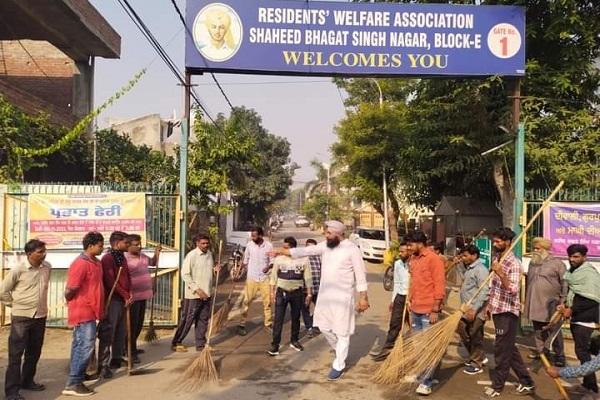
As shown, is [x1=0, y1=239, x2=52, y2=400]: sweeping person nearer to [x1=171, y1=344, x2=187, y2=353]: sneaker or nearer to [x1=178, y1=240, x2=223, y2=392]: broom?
[x1=178, y1=240, x2=223, y2=392]: broom

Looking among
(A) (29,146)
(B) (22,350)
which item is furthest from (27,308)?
(A) (29,146)

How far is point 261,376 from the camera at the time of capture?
6449 millimetres

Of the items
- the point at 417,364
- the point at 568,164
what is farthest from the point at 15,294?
the point at 568,164

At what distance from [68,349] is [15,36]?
12590 mm

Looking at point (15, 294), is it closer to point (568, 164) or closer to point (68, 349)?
point (68, 349)

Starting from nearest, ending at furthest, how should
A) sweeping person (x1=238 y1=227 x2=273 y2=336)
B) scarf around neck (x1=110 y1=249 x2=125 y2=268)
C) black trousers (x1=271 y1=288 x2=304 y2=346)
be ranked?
scarf around neck (x1=110 y1=249 x2=125 y2=268), black trousers (x1=271 y1=288 x2=304 y2=346), sweeping person (x1=238 y1=227 x2=273 y2=336)

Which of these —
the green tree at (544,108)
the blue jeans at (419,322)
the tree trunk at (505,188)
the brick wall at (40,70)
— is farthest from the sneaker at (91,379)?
the brick wall at (40,70)

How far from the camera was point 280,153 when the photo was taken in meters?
38.5

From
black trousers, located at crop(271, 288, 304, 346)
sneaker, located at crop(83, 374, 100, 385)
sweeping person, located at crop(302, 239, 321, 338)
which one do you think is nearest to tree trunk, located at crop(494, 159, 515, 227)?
sweeping person, located at crop(302, 239, 321, 338)

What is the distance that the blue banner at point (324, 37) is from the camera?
→ 9.39 meters

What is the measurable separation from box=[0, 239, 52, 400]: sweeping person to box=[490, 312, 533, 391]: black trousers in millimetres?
4552

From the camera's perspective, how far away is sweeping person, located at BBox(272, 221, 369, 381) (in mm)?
6355

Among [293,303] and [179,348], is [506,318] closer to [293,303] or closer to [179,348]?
[293,303]

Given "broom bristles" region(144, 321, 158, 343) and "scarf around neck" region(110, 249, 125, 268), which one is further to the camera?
"broom bristles" region(144, 321, 158, 343)
